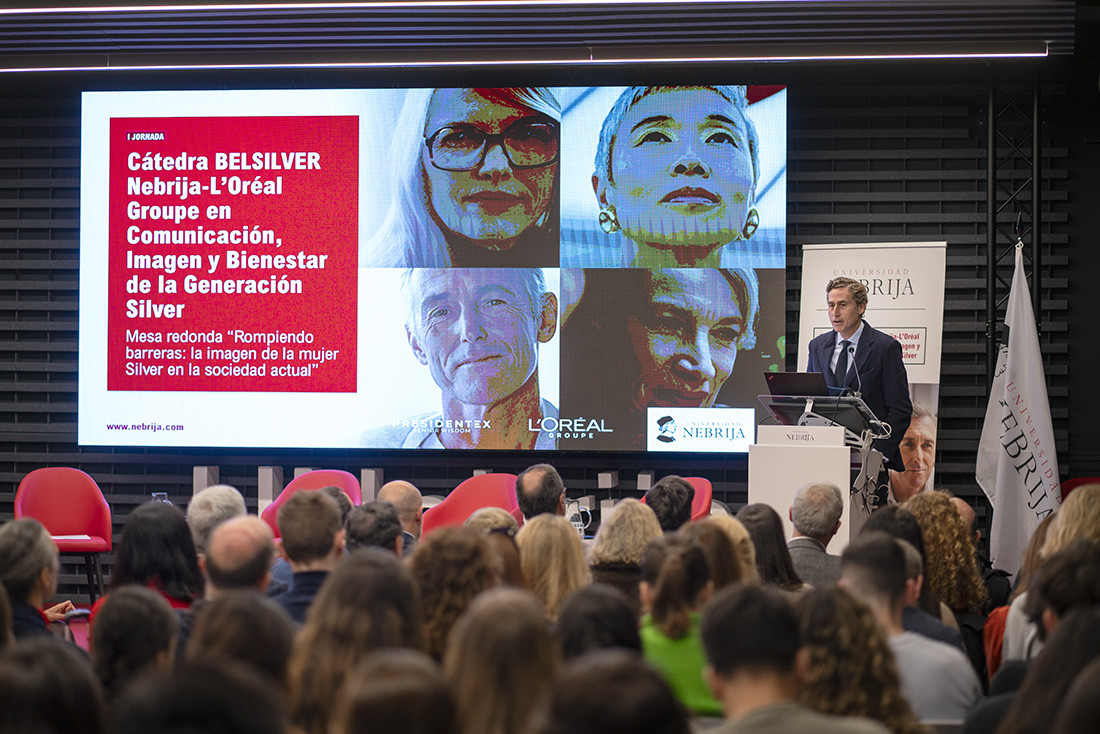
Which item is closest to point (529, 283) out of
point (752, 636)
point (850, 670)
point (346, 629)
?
point (346, 629)

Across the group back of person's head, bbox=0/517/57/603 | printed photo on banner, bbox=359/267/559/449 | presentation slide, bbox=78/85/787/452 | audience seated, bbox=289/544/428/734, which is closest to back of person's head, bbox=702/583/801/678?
audience seated, bbox=289/544/428/734

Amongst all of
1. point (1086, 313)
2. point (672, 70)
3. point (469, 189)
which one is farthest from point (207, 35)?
point (1086, 313)

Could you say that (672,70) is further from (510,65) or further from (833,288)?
(833,288)

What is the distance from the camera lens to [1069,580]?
2.62 metres

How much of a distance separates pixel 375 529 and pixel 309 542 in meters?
0.63

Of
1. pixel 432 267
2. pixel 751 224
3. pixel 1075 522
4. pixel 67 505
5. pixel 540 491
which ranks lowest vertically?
pixel 67 505

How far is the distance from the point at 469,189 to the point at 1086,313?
417 centimetres

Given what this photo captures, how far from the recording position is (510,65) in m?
7.23

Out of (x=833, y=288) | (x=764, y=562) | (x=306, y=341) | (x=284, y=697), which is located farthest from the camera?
(x=306, y=341)

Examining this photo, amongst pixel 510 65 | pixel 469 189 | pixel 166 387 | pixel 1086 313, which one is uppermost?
pixel 510 65

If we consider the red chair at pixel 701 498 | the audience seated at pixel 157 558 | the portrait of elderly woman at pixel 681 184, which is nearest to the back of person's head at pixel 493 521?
the audience seated at pixel 157 558

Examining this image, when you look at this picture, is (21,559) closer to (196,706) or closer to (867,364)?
(196,706)

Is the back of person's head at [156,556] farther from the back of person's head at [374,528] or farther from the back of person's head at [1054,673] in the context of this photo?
the back of person's head at [1054,673]

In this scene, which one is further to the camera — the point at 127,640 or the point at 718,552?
the point at 718,552
